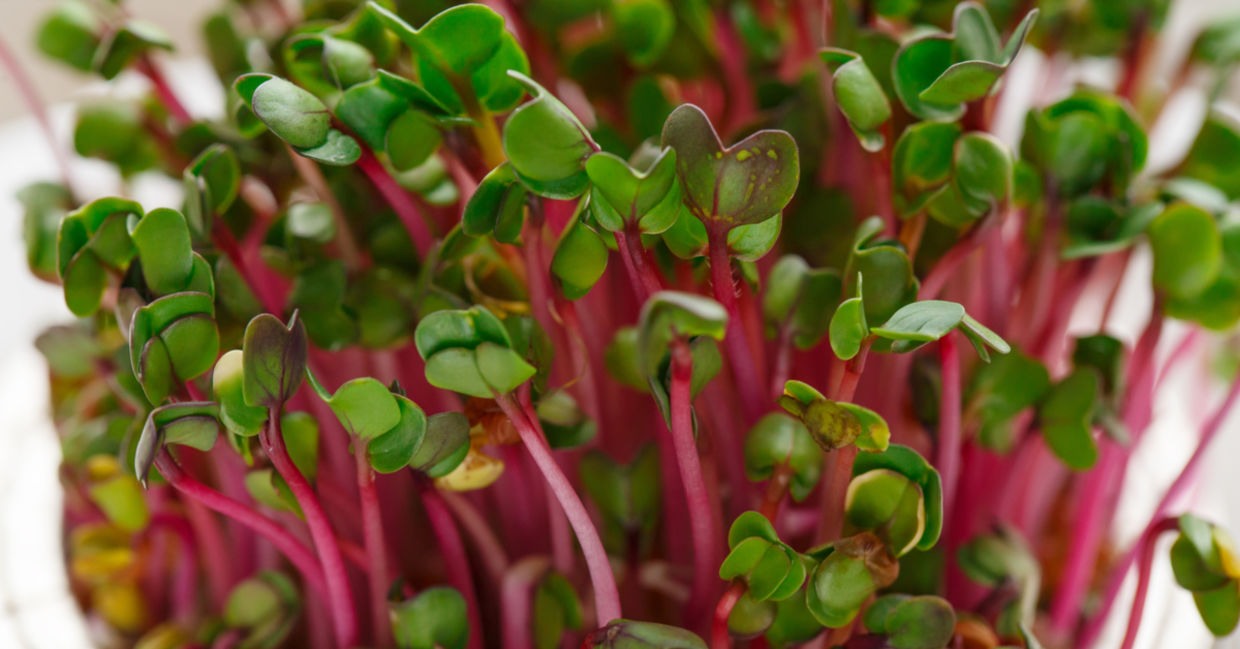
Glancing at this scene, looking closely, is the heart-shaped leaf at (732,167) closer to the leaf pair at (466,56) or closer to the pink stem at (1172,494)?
the leaf pair at (466,56)

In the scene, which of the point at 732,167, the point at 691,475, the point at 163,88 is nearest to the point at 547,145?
the point at 732,167

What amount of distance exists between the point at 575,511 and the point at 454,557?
4.4 inches

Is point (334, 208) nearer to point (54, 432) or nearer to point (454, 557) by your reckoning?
point (454, 557)

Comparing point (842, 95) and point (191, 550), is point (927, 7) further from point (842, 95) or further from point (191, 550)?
point (191, 550)

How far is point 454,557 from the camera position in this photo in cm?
56

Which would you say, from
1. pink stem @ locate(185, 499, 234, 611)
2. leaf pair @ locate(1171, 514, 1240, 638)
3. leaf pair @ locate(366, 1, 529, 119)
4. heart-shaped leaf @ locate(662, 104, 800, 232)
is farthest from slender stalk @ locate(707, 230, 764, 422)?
pink stem @ locate(185, 499, 234, 611)

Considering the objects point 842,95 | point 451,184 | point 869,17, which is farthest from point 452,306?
point 869,17

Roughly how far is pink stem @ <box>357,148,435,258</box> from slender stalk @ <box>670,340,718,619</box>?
0.19 metres

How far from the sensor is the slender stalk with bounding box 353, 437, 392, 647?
0.48 meters

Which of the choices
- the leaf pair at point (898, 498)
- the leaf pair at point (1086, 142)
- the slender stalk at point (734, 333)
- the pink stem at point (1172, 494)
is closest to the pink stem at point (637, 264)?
the slender stalk at point (734, 333)

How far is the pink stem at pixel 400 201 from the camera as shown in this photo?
50 cm

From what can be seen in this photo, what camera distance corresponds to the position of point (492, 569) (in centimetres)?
60

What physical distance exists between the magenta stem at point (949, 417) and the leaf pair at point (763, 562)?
14 centimetres

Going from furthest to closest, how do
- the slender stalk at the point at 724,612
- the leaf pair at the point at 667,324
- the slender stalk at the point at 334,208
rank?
the slender stalk at the point at 334,208, the slender stalk at the point at 724,612, the leaf pair at the point at 667,324
